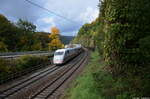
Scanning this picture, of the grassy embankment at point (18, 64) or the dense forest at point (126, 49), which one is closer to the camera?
the dense forest at point (126, 49)

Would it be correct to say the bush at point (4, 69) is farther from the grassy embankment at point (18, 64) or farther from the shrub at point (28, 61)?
the shrub at point (28, 61)

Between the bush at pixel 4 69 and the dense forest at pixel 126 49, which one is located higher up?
the dense forest at pixel 126 49

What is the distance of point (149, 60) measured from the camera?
9.68 m

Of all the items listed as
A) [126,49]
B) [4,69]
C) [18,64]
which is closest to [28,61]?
[18,64]

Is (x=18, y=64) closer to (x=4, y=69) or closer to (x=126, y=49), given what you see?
(x=4, y=69)

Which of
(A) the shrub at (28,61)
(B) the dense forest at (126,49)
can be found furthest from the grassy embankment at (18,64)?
(B) the dense forest at (126,49)

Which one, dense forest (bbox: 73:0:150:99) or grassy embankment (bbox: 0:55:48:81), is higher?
dense forest (bbox: 73:0:150:99)

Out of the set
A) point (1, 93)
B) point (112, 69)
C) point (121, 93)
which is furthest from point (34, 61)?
point (121, 93)

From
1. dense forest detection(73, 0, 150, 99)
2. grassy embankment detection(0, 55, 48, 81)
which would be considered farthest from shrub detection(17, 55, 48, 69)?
dense forest detection(73, 0, 150, 99)

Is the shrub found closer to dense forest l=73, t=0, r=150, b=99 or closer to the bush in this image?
the bush

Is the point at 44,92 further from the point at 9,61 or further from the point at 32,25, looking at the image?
the point at 32,25

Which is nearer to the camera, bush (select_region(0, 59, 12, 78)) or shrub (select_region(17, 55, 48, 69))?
bush (select_region(0, 59, 12, 78))

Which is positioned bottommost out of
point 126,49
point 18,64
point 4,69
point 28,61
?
point 4,69

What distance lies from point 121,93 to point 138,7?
16.2ft
